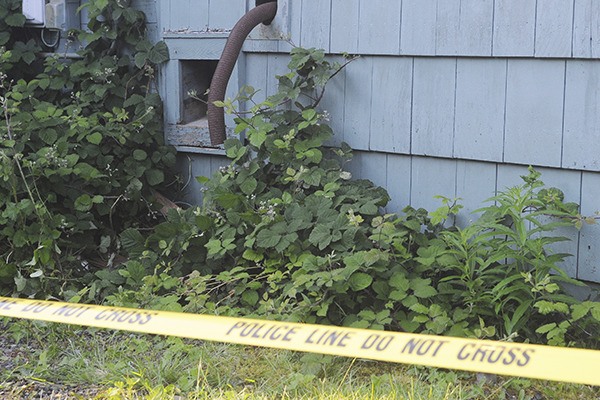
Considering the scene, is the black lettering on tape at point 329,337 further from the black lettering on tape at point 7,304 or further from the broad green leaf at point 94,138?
the broad green leaf at point 94,138

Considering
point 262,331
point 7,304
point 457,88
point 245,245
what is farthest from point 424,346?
point 457,88

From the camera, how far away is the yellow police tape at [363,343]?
237cm

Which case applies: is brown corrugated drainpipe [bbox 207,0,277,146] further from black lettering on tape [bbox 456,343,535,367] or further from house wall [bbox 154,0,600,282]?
black lettering on tape [bbox 456,343,535,367]

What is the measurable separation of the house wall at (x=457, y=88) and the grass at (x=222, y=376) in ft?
3.26

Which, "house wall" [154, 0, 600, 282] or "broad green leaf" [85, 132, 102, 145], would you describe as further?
"broad green leaf" [85, 132, 102, 145]

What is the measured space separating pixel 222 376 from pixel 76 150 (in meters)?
2.04

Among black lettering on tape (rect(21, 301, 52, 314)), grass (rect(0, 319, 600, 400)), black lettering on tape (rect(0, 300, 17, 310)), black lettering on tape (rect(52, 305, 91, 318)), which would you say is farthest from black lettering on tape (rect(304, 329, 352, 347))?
black lettering on tape (rect(0, 300, 17, 310))

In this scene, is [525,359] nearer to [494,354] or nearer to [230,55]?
[494,354]

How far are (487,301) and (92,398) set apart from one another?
163 centimetres

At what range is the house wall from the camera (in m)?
4.12

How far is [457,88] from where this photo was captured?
449cm

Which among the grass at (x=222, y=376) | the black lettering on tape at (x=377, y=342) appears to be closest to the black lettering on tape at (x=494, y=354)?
the black lettering on tape at (x=377, y=342)

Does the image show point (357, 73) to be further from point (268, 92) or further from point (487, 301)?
point (487, 301)

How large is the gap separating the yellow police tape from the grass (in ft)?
1.68
